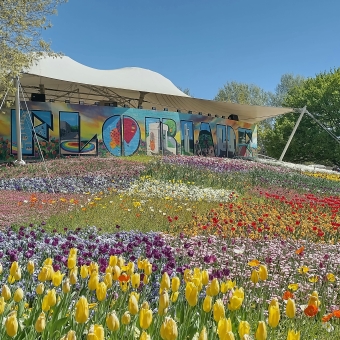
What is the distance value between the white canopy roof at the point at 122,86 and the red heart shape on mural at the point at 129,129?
192cm

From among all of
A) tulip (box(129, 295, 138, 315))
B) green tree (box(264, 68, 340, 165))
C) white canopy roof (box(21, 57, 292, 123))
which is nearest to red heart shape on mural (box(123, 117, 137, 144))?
white canopy roof (box(21, 57, 292, 123))

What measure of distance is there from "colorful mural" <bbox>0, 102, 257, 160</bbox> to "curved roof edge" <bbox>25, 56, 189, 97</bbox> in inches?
57.3

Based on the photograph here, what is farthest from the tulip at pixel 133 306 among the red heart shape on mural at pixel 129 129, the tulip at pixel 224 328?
the red heart shape on mural at pixel 129 129

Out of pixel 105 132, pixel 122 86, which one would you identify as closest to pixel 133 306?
pixel 105 132

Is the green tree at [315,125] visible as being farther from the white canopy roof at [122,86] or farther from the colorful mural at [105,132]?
the colorful mural at [105,132]

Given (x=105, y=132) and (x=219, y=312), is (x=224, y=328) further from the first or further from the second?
(x=105, y=132)

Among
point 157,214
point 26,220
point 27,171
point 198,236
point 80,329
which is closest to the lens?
point 80,329

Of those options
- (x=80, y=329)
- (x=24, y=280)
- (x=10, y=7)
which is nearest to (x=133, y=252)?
(x=24, y=280)

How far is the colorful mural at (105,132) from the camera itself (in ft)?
68.5

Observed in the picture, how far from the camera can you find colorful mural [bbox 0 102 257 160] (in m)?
20.9

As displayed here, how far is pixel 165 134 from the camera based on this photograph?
993 inches

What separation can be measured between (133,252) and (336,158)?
34028 mm

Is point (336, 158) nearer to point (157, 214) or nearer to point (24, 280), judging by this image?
point (157, 214)

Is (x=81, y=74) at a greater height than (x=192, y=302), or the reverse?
(x=81, y=74)
